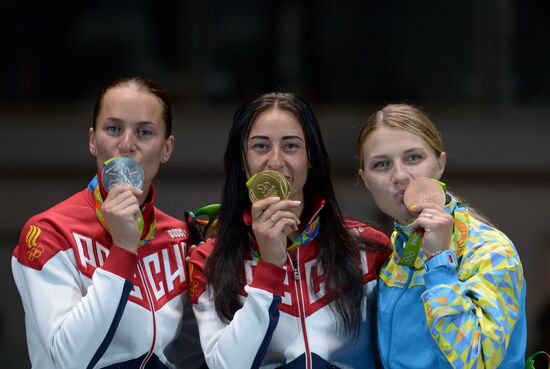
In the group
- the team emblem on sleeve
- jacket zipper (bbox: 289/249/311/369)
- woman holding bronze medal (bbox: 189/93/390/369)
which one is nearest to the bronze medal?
woman holding bronze medal (bbox: 189/93/390/369)

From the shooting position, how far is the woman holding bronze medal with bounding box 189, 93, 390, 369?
3125 mm

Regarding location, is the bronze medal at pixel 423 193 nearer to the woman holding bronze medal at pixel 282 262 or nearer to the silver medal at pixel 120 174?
the woman holding bronze medal at pixel 282 262

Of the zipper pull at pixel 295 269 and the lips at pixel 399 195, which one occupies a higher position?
the lips at pixel 399 195

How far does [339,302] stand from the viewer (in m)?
3.32

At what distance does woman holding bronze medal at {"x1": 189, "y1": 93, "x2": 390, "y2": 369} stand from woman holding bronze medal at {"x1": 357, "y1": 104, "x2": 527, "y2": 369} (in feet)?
0.38

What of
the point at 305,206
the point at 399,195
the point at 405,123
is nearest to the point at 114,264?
the point at 305,206

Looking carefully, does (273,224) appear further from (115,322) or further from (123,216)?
(115,322)

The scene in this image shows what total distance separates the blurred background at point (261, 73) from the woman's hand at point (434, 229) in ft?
13.8

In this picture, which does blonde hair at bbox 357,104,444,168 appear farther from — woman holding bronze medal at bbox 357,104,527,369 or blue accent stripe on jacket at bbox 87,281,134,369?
blue accent stripe on jacket at bbox 87,281,134,369

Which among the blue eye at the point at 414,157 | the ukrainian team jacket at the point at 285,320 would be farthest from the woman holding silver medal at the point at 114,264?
the blue eye at the point at 414,157

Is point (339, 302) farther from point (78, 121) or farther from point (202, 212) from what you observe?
point (78, 121)

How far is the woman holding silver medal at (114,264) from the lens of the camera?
3.12 m

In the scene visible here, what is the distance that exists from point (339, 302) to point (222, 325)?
37 cm

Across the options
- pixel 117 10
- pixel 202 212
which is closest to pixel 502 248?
pixel 202 212
